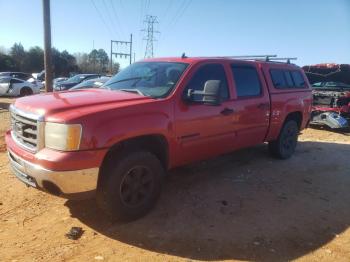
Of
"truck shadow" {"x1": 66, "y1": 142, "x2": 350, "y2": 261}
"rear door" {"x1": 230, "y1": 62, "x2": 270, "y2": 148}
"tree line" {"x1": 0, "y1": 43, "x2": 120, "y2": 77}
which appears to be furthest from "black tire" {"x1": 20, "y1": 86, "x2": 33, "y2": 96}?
"tree line" {"x1": 0, "y1": 43, "x2": 120, "y2": 77}

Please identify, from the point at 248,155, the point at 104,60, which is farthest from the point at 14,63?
the point at 248,155

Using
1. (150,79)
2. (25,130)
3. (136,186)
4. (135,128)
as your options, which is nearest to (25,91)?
(150,79)

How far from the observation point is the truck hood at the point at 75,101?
4.04 metres

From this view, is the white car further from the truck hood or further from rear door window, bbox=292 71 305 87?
the truck hood

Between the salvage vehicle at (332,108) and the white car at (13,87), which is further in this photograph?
the white car at (13,87)

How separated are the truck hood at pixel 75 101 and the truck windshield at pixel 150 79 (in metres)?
0.26

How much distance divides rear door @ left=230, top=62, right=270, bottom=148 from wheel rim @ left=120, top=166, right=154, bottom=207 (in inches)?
72.9

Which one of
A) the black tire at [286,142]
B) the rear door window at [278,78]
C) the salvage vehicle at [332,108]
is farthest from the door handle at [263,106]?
the salvage vehicle at [332,108]

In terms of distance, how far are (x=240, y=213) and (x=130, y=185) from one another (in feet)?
4.86

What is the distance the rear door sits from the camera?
230 inches

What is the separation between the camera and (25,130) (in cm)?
422

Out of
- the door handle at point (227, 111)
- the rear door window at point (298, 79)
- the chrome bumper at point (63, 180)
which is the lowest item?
the chrome bumper at point (63, 180)

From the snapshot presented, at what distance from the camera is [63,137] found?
12.4 ft

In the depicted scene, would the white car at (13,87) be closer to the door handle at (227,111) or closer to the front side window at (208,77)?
the front side window at (208,77)
